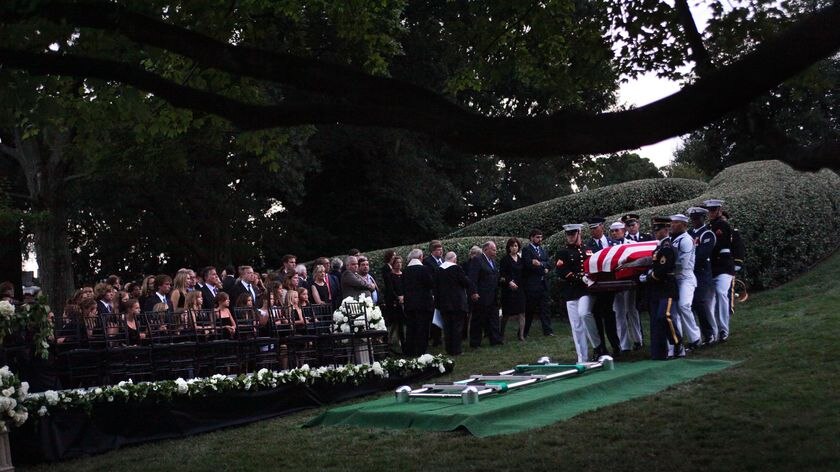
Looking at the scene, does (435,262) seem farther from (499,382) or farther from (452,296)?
(499,382)

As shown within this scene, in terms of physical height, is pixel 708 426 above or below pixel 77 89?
below

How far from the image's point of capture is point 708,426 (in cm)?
896

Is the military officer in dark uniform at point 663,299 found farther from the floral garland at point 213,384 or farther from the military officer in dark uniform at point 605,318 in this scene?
the floral garland at point 213,384

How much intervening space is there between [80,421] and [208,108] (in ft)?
16.8

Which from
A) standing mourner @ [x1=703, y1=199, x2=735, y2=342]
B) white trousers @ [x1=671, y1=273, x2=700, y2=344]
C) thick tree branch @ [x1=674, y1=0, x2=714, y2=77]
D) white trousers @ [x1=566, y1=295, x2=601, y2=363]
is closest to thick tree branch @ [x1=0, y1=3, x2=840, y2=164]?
thick tree branch @ [x1=674, y1=0, x2=714, y2=77]

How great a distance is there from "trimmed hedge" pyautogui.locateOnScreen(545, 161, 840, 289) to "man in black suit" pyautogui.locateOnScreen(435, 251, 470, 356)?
367 centimetres

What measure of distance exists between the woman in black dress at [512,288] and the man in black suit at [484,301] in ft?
0.61

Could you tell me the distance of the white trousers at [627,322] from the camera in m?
14.6

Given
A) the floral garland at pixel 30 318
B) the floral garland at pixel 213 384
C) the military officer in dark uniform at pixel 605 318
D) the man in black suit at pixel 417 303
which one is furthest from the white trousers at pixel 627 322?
the floral garland at pixel 30 318

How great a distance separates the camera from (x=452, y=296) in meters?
17.6

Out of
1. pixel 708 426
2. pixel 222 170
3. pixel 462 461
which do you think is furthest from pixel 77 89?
pixel 222 170

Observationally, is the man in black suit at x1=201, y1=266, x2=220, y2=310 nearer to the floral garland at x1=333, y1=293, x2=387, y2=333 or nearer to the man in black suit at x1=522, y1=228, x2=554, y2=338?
the floral garland at x1=333, y1=293, x2=387, y2=333

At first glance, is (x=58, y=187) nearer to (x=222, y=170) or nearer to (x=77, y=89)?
(x=222, y=170)

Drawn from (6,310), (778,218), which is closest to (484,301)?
(778,218)
